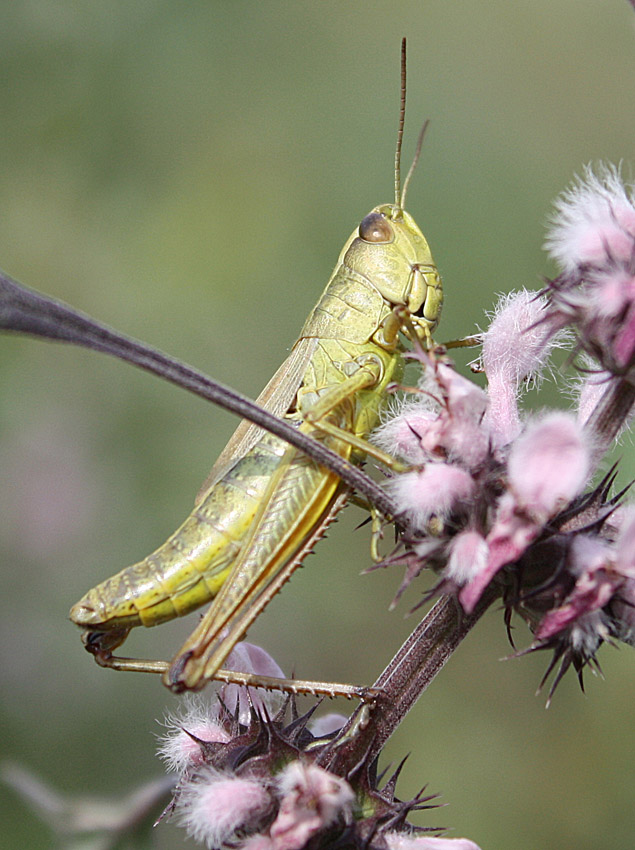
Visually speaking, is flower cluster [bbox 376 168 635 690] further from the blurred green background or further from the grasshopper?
the blurred green background

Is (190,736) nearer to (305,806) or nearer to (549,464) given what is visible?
(305,806)

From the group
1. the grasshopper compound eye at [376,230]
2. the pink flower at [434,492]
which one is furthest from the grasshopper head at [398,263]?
the pink flower at [434,492]

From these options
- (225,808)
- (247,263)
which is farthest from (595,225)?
(247,263)

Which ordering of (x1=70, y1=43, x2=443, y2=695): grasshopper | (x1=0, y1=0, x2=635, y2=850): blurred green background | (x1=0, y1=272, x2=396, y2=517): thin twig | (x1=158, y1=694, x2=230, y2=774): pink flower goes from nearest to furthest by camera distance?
(x1=0, y1=272, x2=396, y2=517): thin twig → (x1=158, y1=694, x2=230, y2=774): pink flower → (x1=70, y1=43, x2=443, y2=695): grasshopper → (x1=0, y1=0, x2=635, y2=850): blurred green background

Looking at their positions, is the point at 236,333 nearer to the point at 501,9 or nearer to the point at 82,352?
the point at 82,352

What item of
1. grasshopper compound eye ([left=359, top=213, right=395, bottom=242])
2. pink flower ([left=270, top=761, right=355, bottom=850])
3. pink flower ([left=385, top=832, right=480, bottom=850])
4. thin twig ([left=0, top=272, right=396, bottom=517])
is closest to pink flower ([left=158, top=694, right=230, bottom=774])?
pink flower ([left=270, top=761, right=355, bottom=850])

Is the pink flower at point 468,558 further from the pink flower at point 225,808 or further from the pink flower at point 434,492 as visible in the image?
the pink flower at point 225,808
